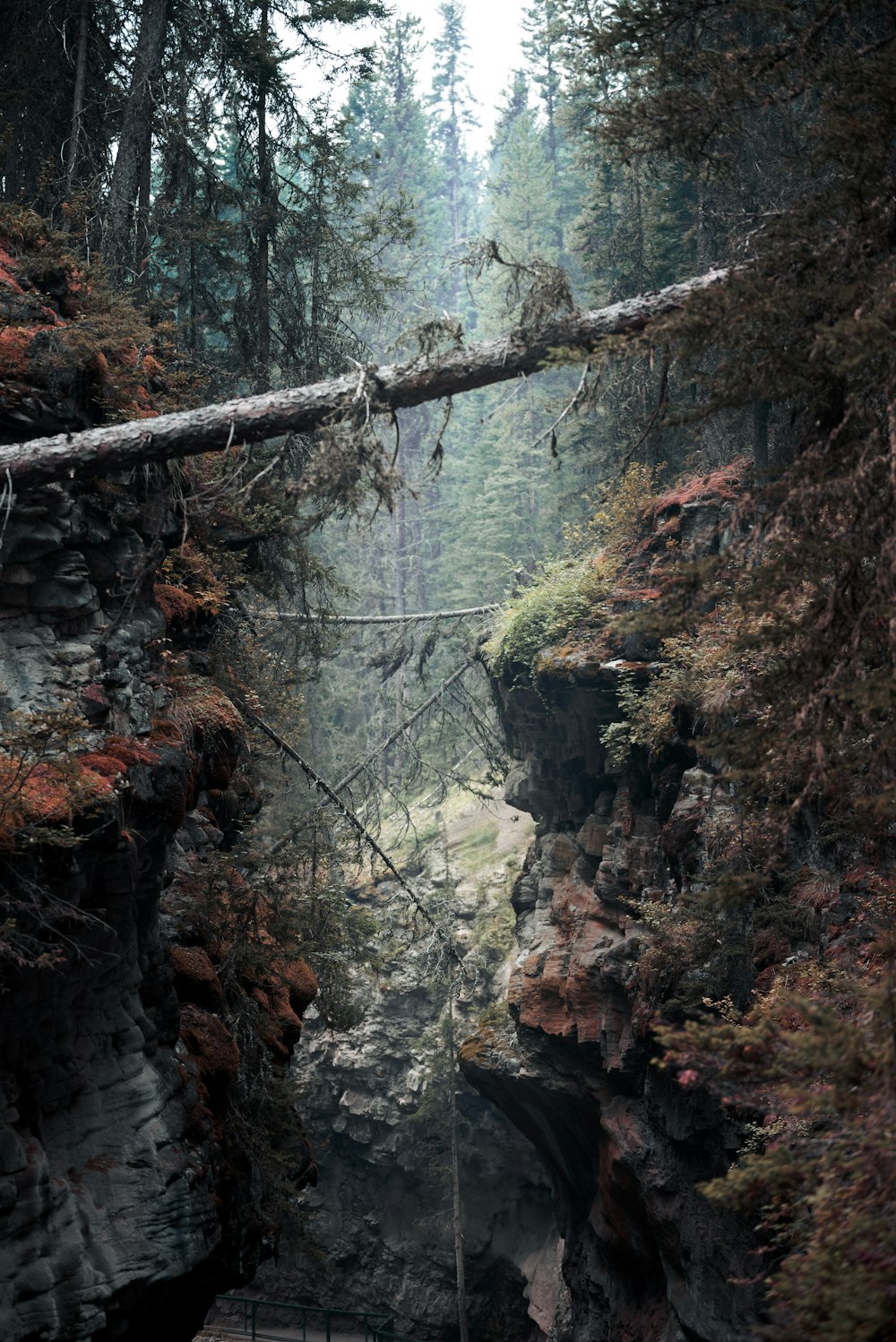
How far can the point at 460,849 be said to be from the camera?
1084 inches

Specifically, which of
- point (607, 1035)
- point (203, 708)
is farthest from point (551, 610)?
point (203, 708)

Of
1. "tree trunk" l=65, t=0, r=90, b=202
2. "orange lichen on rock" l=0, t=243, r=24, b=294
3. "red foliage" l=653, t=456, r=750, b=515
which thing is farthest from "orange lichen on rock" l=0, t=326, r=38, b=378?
"red foliage" l=653, t=456, r=750, b=515

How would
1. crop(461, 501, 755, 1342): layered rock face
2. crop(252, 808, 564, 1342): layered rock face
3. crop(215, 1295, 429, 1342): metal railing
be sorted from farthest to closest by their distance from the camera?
crop(252, 808, 564, 1342): layered rock face → crop(215, 1295, 429, 1342): metal railing → crop(461, 501, 755, 1342): layered rock face

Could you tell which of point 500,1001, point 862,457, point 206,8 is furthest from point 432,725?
point 862,457

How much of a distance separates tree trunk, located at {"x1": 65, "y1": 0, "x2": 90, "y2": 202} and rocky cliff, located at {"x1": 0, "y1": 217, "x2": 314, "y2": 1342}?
3.01m

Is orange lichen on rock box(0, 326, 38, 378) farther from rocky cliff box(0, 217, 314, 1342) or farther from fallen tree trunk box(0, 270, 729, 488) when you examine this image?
fallen tree trunk box(0, 270, 729, 488)

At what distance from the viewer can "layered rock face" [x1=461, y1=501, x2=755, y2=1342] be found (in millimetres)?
12133

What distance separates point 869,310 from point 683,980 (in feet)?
27.2

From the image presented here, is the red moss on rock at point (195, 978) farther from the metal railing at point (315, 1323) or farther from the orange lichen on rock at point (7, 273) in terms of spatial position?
the metal railing at point (315, 1323)

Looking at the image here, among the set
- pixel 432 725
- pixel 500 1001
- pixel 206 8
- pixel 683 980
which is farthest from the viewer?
pixel 432 725

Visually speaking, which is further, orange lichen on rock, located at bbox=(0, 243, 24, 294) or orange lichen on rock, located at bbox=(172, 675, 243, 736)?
orange lichen on rock, located at bbox=(172, 675, 243, 736)

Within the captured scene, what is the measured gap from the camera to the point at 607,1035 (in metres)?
14.5

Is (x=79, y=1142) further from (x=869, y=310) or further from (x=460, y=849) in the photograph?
(x=460, y=849)

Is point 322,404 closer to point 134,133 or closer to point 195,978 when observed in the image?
point 195,978
